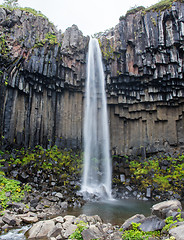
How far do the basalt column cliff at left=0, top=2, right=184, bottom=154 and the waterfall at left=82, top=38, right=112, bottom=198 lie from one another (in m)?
0.55

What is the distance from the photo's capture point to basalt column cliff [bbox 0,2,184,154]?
1477 centimetres

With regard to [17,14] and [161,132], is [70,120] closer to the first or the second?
[161,132]

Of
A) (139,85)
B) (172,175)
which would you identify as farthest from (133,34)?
(172,175)

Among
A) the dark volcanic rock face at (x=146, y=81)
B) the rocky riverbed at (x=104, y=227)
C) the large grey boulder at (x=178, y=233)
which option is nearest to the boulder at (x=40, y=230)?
the rocky riverbed at (x=104, y=227)

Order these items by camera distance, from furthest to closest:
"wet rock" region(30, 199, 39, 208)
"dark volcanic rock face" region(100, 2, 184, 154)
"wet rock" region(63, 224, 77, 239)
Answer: "dark volcanic rock face" region(100, 2, 184, 154), "wet rock" region(30, 199, 39, 208), "wet rock" region(63, 224, 77, 239)

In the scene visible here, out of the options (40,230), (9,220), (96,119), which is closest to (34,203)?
(9,220)

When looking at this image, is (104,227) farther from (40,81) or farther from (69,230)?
(40,81)

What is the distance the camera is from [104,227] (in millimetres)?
6176

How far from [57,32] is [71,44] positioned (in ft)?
6.40

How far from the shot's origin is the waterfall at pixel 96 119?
641 inches

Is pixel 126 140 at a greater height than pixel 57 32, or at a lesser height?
lesser

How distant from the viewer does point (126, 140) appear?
1830cm

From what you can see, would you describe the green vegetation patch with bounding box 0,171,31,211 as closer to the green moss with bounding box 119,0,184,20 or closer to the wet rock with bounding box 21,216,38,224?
the wet rock with bounding box 21,216,38,224

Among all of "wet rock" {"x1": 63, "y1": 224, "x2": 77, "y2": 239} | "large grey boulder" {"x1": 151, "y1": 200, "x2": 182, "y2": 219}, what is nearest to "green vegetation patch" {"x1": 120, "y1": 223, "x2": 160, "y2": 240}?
"large grey boulder" {"x1": 151, "y1": 200, "x2": 182, "y2": 219}
